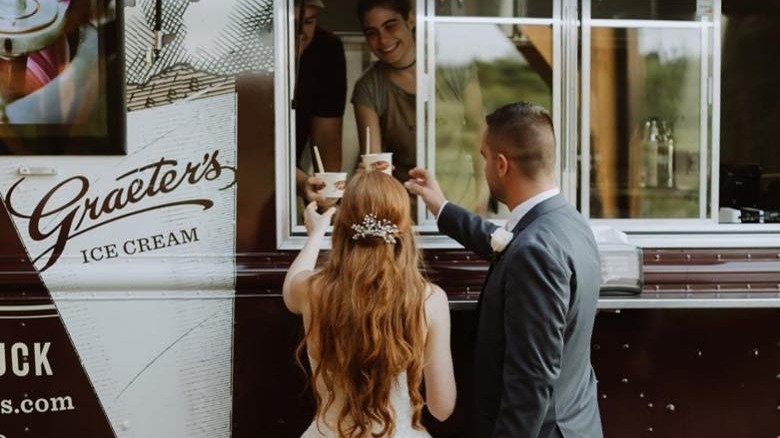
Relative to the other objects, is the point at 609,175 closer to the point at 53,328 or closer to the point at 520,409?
the point at 520,409

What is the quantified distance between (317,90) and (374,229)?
1183 millimetres

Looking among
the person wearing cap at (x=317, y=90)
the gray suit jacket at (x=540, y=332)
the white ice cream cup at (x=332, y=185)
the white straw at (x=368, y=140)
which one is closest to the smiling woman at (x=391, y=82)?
the white straw at (x=368, y=140)

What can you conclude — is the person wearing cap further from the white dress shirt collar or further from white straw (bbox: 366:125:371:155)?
the white dress shirt collar

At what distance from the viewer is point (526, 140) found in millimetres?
2346

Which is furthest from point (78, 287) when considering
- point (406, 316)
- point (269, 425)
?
point (406, 316)

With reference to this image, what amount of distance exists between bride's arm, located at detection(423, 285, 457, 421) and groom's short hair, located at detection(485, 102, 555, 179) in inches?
16.7

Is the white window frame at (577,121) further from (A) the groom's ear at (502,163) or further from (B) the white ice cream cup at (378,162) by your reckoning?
(A) the groom's ear at (502,163)

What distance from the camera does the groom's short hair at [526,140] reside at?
2348 mm

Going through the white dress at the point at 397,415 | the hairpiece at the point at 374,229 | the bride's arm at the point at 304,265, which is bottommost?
the white dress at the point at 397,415

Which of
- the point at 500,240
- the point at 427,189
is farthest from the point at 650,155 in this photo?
the point at 500,240

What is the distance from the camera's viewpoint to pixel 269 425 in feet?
9.69

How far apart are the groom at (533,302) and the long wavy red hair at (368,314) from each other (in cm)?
21

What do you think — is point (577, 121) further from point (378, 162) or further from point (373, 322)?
Answer: point (373, 322)

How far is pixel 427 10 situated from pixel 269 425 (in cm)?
158
